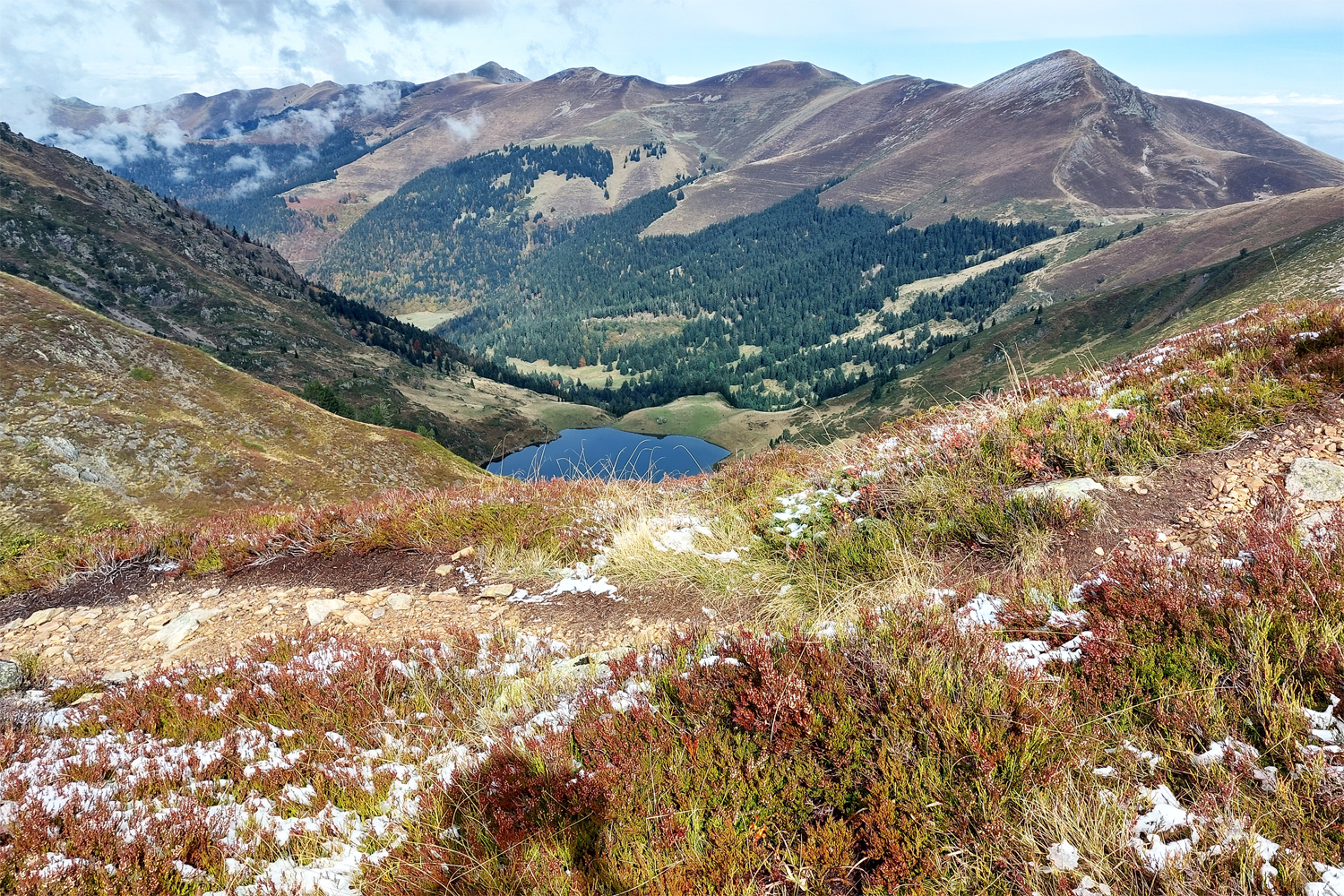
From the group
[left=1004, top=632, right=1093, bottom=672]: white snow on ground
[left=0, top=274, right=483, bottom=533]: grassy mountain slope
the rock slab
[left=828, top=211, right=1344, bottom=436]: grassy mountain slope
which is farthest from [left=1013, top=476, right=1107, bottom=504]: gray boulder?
[left=828, top=211, right=1344, bottom=436]: grassy mountain slope

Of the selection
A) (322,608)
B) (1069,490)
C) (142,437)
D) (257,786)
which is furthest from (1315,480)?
(142,437)

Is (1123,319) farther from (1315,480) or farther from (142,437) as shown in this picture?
(142,437)

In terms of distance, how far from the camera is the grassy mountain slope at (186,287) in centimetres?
12488

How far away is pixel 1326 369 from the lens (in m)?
7.21

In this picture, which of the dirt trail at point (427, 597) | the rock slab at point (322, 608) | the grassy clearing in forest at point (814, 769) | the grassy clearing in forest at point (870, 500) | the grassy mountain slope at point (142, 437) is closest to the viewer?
the grassy clearing in forest at point (814, 769)

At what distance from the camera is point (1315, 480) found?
5.81m

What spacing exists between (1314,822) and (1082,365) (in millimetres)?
11236

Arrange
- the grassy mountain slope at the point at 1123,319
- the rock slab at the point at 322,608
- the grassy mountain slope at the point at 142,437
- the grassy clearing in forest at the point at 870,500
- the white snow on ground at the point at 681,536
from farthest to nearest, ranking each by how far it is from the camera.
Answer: the grassy mountain slope at the point at 1123,319 → the grassy mountain slope at the point at 142,437 → the white snow on ground at the point at 681,536 → the rock slab at the point at 322,608 → the grassy clearing in forest at the point at 870,500

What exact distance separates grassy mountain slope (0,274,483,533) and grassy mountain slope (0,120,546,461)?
51102 millimetres

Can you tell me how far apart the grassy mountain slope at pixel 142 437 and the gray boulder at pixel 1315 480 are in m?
47.4

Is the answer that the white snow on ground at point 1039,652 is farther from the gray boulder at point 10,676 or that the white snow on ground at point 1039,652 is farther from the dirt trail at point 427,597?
the gray boulder at point 10,676

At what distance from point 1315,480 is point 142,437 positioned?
2217 inches

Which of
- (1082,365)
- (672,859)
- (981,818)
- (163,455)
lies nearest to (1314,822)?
(981,818)

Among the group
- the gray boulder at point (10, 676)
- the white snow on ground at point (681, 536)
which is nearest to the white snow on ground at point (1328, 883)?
the white snow on ground at point (681, 536)
